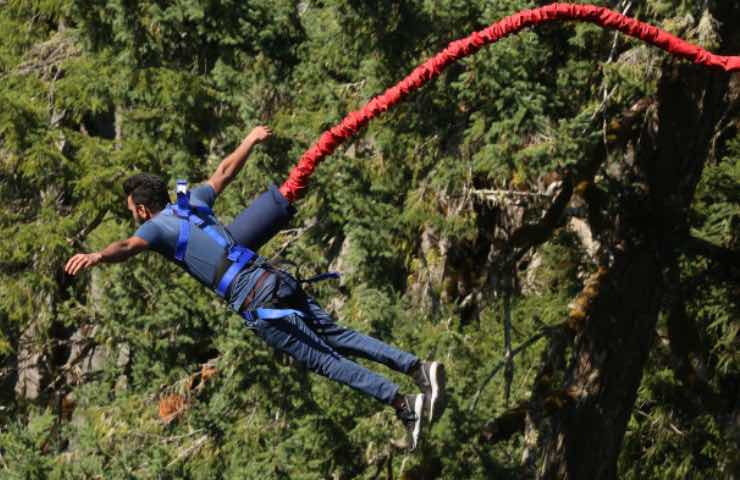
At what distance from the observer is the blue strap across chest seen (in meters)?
7.05

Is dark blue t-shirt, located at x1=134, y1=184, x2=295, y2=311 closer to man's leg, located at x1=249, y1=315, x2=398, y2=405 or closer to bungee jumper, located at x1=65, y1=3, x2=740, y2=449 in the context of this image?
bungee jumper, located at x1=65, y1=3, x2=740, y2=449

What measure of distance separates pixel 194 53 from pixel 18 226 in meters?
2.33

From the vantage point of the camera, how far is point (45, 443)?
499 inches

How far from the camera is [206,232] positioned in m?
7.09

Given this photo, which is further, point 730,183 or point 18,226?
Result: point 18,226

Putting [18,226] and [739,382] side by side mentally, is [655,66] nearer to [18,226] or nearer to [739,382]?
[739,382]

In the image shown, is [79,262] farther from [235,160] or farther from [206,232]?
[235,160]

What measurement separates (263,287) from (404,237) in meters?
4.38

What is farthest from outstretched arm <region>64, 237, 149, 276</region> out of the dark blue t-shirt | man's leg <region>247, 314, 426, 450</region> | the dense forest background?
the dense forest background

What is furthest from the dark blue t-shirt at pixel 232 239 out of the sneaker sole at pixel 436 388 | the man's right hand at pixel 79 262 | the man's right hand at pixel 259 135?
the sneaker sole at pixel 436 388

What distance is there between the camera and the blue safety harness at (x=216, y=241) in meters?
7.05

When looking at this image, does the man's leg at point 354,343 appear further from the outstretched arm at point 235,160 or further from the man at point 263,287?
the outstretched arm at point 235,160

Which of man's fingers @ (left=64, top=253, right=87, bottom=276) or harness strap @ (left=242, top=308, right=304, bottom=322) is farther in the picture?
harness strap @ (left=242, top=308, right=304, bottom=322)

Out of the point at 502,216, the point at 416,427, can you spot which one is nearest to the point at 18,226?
the point at 502,216
